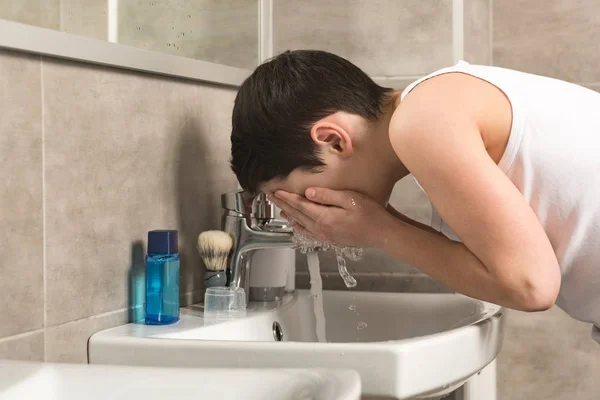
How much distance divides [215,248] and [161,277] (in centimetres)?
16

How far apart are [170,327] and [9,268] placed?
25 cm

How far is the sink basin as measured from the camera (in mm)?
850

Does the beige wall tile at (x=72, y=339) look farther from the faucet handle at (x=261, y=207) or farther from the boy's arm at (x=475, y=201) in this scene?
the boy's arm at (x=475, y=201)

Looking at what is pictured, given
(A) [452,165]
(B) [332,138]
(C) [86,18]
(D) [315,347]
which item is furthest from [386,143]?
(C) [86,18]

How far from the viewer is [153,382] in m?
0.72

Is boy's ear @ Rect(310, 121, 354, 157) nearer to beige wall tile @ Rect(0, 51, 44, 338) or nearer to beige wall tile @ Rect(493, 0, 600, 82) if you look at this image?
beige wall tile @ Rect(0, 51, 44, 338)

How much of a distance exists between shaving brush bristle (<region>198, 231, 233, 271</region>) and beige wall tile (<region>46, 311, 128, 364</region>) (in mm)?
233

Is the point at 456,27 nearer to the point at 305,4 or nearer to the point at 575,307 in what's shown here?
the point at 305,4

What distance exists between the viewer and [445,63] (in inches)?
57.1

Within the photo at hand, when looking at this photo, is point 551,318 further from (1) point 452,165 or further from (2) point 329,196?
(1) point 452,165

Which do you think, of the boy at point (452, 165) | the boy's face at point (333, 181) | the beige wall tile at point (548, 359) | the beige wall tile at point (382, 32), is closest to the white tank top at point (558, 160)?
the boy at point (452, 165)

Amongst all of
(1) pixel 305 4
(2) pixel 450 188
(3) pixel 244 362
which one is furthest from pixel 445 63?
(3) pixel 244 362

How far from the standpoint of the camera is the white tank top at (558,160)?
0.97 metres

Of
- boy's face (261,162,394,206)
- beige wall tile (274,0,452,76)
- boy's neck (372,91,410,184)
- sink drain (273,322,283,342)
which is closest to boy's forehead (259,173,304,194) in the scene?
boy's face (261,162,394,206)
